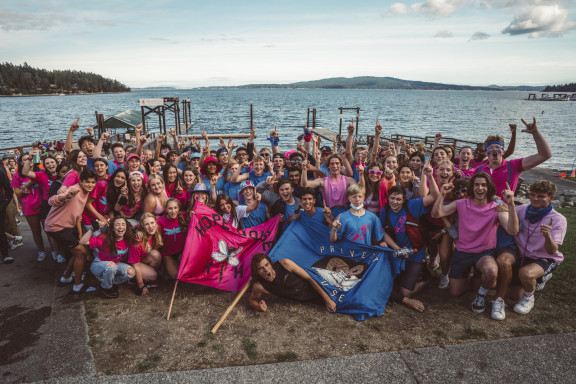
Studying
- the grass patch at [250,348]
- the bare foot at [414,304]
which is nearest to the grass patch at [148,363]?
the grass patch at [250,348]

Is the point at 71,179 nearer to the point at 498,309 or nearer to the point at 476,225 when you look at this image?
the point at 476,225

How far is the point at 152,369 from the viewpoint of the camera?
417cm

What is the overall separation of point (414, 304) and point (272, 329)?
235 centimetres

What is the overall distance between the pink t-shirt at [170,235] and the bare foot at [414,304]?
13.5 ft

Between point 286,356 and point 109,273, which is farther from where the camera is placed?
point 109,273

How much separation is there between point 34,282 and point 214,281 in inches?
141

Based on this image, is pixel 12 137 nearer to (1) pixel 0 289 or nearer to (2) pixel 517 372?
(1) pixel 0 289

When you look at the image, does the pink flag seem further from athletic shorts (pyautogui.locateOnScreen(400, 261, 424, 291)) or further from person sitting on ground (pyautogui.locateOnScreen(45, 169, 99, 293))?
athletic shorts (pyautogui.locateOnScreen(400, 261, 424, 291))

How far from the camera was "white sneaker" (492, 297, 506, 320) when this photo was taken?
16.7ft

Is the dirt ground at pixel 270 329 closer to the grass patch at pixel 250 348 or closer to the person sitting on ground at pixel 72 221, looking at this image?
the grass patch at pixel 250 348

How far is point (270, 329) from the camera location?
5000 millimetres

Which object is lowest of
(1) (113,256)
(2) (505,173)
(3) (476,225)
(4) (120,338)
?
(4) (120,338)

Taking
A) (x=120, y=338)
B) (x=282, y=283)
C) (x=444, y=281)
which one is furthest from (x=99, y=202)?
(x=444, y=281)

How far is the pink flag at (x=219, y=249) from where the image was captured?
19.7ft
